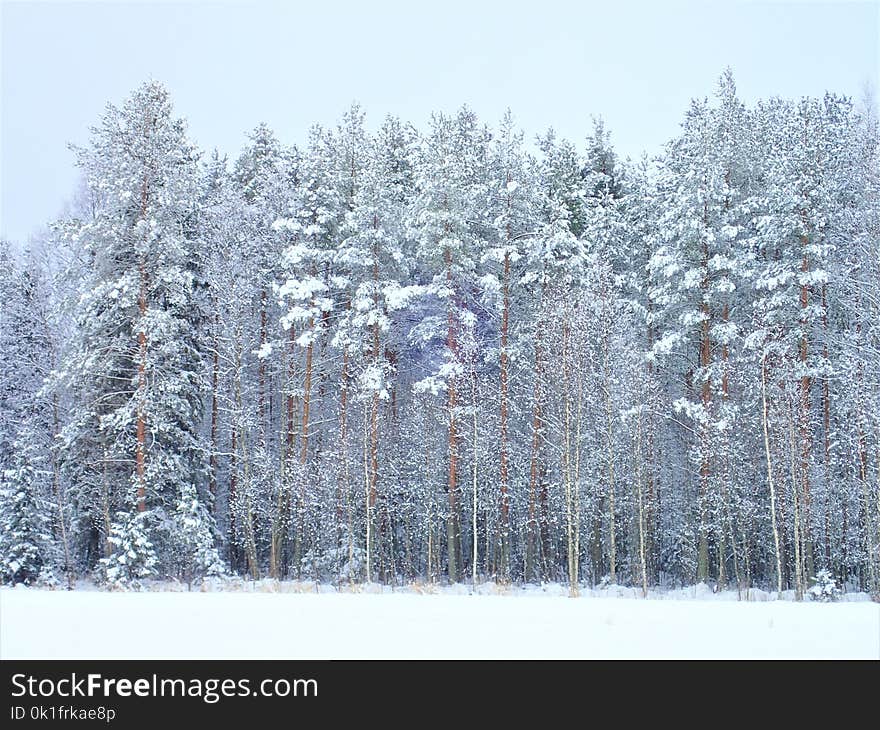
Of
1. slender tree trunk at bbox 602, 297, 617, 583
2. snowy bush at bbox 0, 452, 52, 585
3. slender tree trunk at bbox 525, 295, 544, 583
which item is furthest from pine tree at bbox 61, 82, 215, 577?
slender tree trunk at bbox 602, 297, 617, 583

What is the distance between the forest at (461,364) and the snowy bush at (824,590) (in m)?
0.50

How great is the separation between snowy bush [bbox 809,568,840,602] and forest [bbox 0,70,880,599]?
0.50 metres

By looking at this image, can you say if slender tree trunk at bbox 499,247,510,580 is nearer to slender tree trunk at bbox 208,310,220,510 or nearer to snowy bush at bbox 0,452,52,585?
slender tree trunk at bbox 208,310,220,510

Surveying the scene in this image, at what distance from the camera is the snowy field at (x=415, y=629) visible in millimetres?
6570

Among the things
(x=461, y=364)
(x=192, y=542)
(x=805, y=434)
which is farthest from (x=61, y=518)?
(x=805, y=434)

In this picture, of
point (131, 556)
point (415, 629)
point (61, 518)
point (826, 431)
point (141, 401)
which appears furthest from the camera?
point (826, 431)

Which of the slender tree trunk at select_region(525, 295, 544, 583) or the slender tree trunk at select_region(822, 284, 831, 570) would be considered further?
the slender tree trunk at select_region(525, 295, 544, 583)

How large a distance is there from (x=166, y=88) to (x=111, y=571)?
1511cm

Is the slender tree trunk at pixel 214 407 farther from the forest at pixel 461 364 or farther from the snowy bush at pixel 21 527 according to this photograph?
the snowy bush at pixel 21 527

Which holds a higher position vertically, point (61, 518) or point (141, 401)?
point (141, 401)

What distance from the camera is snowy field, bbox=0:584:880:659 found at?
21.6ft

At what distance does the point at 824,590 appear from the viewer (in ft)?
71.6

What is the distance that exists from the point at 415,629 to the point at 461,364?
19.2m

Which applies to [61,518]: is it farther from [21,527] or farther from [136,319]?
[136,319]
